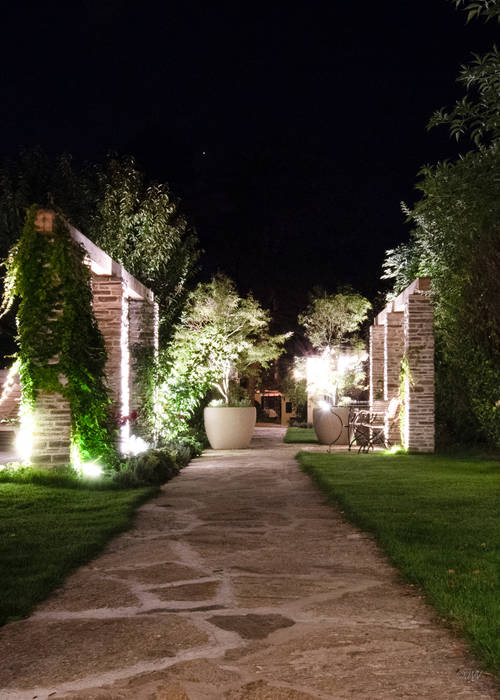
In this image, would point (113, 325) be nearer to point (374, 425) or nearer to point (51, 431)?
point (51, 431)

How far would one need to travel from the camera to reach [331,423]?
14953 millimetres

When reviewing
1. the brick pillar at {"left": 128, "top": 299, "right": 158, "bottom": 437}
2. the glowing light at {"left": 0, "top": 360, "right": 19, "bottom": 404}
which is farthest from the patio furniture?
the glowing light at {"left": 0, "top": 360, "right": 19, "bottom": 404}

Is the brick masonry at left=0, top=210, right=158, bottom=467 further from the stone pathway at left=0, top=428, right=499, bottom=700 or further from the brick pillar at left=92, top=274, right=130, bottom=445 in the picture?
the stone pathway at left=0, top=428, right=499, bottom=700

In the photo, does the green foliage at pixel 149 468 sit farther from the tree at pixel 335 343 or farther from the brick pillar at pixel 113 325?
the tree at pixel 335 343

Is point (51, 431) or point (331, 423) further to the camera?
point (331, 423)

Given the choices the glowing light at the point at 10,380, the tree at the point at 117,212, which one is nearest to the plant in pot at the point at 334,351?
the tree at the point at 117,212

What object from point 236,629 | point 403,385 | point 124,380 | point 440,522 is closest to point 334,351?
point 403,385

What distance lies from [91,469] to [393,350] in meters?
7.51

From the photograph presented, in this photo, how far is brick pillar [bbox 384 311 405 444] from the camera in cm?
1407

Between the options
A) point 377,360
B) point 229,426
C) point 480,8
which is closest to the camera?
point 480,8

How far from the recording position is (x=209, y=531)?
5.72 meters

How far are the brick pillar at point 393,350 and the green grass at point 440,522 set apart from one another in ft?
10.9

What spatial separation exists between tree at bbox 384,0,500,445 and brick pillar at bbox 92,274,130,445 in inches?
158

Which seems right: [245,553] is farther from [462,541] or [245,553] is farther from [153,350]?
[153,350]
